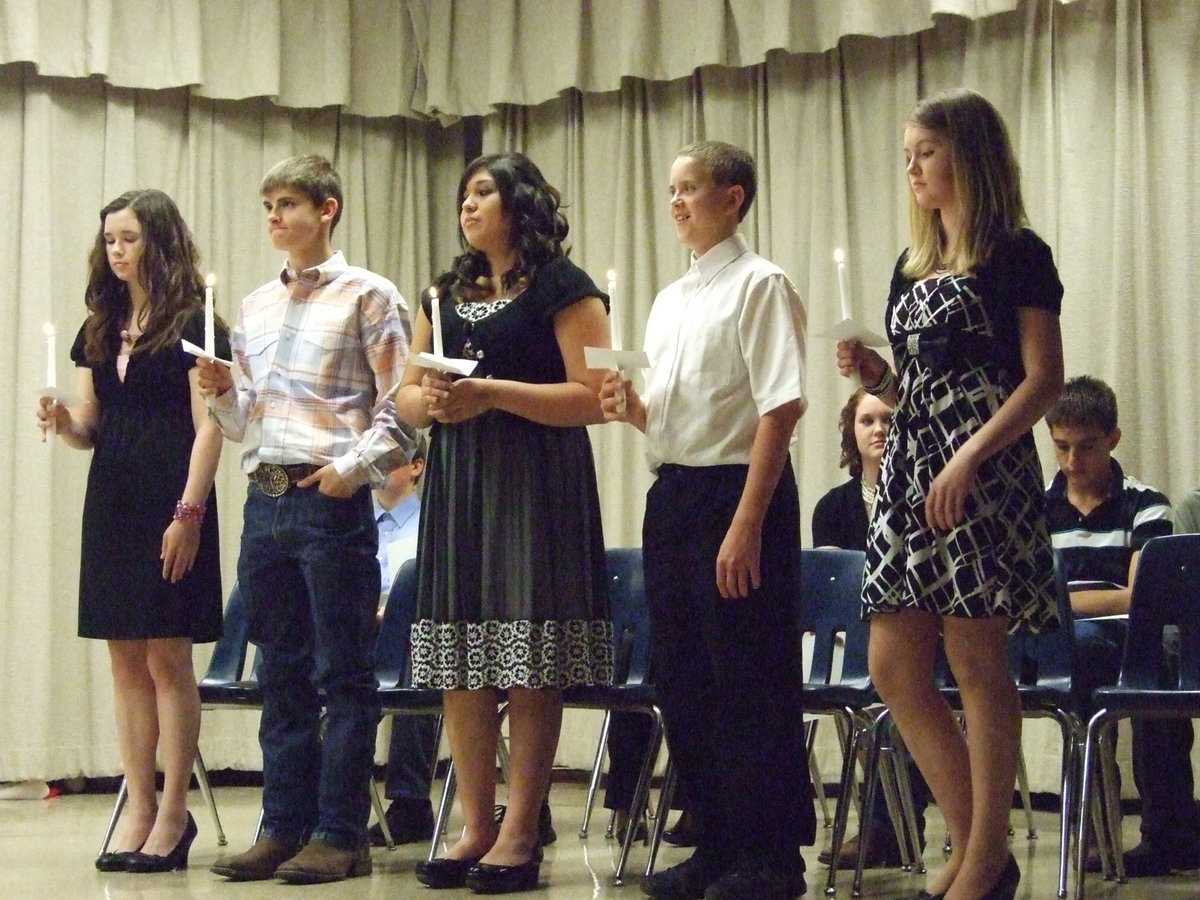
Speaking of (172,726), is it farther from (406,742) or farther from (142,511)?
(406,742)

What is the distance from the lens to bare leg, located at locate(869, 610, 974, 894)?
291 cm

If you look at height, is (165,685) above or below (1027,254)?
below

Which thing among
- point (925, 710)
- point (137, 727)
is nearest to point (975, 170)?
point (925, 710)

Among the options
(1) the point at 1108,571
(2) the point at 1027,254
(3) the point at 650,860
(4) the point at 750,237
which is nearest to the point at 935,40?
(4) the point at 750,237

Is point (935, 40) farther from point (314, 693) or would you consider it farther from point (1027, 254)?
point (314, 693)

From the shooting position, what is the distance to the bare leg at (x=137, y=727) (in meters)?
3.90

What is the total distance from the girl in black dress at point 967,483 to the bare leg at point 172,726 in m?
1.81

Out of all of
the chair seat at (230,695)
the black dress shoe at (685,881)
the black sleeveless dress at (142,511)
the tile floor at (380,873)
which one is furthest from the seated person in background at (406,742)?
the black dress shoe at (685,881)

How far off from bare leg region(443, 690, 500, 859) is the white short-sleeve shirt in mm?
682

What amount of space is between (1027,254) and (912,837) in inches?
63.2

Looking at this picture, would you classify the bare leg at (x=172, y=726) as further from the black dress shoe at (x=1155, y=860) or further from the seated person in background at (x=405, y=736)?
the black dress shoe at (x=1155, y=860)

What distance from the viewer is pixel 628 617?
4.33 metres

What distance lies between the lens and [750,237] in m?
6.04

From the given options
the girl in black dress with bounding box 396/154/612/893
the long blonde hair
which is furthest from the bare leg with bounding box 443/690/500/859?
the long blonde hair
